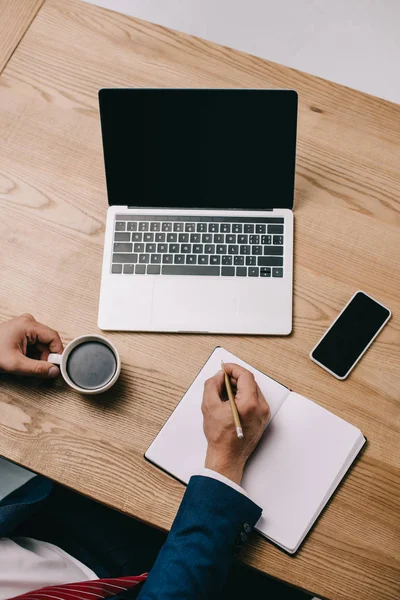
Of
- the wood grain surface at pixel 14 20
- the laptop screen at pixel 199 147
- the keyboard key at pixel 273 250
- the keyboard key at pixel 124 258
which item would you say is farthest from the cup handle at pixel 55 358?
the wood grain surface at pixel 14 20

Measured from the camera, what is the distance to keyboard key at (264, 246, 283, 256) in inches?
41.3

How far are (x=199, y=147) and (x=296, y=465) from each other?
0.59 meters

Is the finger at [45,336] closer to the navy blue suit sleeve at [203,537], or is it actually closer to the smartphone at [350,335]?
the navy blue suit sleeve at [203,537]

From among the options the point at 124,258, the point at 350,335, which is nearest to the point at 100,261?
the point at 124,258

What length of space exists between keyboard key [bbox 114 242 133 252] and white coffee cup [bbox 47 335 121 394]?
0.19m

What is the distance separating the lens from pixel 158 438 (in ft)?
3.15

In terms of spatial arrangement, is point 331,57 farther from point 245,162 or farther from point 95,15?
point 245,162

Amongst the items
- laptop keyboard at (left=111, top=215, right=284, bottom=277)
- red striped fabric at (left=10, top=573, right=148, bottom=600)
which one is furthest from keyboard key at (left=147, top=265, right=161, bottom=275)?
red striped fabric at (left=10, top=573, right=148, bottom=600)

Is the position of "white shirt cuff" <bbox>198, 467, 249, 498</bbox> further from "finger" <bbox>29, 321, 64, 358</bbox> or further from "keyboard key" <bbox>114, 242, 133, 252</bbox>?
"keyboard key" <bbox>114, 242, 133, 252</bbox>

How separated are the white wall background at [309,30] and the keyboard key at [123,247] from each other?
3.29 feet

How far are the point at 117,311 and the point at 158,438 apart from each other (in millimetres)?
245

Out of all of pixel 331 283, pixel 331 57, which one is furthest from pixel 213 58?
pixel 331 57

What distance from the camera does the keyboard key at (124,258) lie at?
1.06 metres

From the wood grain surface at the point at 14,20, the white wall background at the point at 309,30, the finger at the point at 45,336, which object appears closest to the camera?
the finger at the point at 45,336
